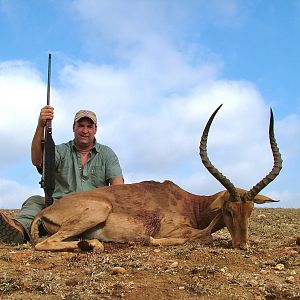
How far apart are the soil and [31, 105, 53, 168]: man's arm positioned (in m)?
2.23

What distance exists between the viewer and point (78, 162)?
9555 millimetres

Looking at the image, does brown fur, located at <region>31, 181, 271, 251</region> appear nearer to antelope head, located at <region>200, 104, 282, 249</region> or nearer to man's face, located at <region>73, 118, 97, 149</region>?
antelope head, located at <region>200, 104, 282, 249</region>

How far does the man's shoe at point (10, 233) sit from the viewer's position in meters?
7.93

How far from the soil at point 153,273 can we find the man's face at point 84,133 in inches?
113

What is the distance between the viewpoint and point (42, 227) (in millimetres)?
8148

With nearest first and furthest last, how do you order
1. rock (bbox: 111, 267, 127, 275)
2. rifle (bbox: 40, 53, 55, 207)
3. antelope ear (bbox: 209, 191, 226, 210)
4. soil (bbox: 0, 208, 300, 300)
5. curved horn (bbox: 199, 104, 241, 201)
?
soil (bbox: 0, 208, 300, 300) < rock (bbox: 111, 267, 127, 275) < curved horn (bbox: 199, 104, 241, 201) < antelope ear (bbox: 209, 191, 226, 210) < rifle (bbox: 40, 53, 55, 207)

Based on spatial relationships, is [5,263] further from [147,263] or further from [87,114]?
[87,114]

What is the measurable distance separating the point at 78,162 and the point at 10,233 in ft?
6.83

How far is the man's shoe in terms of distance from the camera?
793cm

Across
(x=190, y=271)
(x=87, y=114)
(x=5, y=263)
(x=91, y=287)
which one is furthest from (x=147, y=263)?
(x=87, y=114)

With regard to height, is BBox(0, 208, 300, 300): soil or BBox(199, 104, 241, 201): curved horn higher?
BBox(199, 104, 241, 201): curved horn

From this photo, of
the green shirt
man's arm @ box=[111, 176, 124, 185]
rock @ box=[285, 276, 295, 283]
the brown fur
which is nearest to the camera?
rock @ box=[285, 276, 295, 283]

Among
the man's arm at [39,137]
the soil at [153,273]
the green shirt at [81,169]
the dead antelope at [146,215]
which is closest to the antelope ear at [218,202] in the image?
the dead antelope at [146,215]

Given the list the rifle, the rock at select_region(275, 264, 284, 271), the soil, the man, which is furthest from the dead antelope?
the rock at select_region(275, 264, 284, 271)
